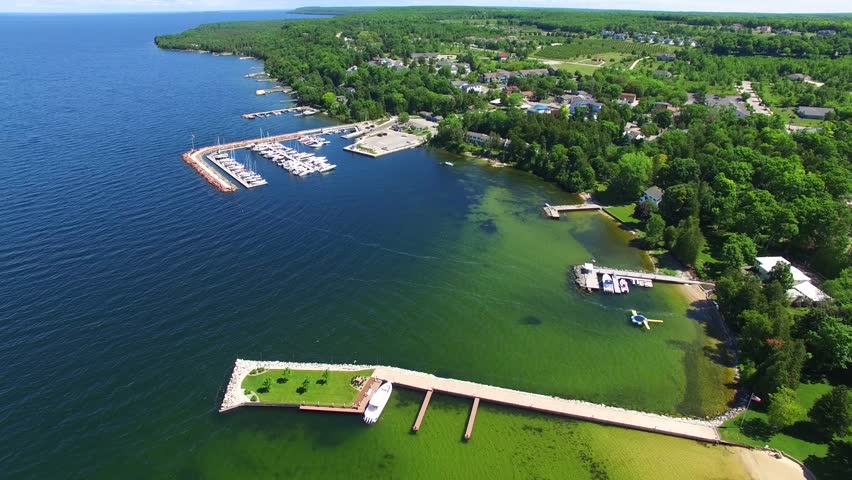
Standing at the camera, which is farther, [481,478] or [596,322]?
[596,322]

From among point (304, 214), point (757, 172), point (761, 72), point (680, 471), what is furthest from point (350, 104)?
point (761, 72)

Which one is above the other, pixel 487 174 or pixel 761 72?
pixel 761 72

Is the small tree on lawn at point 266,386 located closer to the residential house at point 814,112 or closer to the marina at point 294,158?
the marina at point 294,158

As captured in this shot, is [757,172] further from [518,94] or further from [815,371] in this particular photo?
[518,94]

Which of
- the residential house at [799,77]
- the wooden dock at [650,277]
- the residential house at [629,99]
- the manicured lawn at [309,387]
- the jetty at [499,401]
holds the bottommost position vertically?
the jetty at [499,401]

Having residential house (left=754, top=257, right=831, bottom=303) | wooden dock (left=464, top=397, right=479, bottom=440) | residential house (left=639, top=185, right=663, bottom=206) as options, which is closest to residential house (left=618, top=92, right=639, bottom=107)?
residential house (left=639, top=185, right=663, bottom=206)

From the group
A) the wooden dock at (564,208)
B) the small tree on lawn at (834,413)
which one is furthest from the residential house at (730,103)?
the small tree on lawn at (834,413)

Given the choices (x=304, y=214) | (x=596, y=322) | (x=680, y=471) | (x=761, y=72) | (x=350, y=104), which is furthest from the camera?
(x=761, y=72)

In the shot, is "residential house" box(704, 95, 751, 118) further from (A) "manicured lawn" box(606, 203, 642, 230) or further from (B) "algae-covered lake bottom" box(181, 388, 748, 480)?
(B) "algae-covered lake bottom" box(181, 388, 748, 480)
